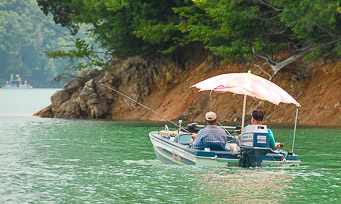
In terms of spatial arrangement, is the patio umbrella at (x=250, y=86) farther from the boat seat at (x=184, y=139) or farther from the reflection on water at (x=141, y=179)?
the reflection on water at (x=141, y=179)

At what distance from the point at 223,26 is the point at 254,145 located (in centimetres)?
1748

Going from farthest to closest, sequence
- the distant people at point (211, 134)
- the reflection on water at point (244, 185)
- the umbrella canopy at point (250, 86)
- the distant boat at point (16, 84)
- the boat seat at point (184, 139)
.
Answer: the distant boat at point (16, 84) < the boat seat at point (184, 139) < the umbrella canopy at point (250, 86) < the distant people at point (211, 134) < the reflection on water at point (244, 185)

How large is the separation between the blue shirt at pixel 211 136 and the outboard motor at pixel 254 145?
1.70ft

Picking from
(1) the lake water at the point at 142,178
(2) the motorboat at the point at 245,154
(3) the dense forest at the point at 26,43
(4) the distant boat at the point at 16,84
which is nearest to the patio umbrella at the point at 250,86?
(2) the motorboat at the point at 245,154

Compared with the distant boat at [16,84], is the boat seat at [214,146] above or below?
below

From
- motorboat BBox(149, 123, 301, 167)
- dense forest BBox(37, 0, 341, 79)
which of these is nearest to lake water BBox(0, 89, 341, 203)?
motorboat BBox(149, 123, 301, 167)

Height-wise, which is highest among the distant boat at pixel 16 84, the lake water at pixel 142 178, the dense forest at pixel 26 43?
the dense forest at pixel 26 43

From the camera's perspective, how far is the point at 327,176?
48.0ft

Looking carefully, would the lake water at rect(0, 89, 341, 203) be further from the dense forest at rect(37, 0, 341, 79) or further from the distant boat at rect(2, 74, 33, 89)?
the distant boat at rect(2, 74, 33, 89)

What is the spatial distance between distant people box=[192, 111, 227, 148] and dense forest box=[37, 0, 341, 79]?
1165 centimetres

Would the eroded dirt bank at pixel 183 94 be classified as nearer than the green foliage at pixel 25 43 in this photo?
Yes

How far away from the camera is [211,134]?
49.7ft

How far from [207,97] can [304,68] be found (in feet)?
19.7

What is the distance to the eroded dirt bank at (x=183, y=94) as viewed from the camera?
107ft
